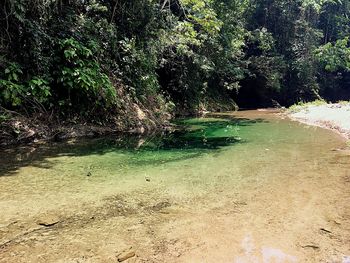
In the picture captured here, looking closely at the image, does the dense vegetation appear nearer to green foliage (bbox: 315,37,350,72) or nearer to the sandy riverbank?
green foliage (bbox: 315,37,350,72)

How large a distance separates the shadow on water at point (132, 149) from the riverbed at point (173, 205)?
0.15ft

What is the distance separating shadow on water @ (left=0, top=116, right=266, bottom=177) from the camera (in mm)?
7691

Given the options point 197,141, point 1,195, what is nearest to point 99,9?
point 197,141

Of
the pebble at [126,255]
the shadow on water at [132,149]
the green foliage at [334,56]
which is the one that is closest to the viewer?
the pebble at [126,255]

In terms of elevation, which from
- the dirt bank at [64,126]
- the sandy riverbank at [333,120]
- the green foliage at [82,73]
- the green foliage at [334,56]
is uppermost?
the green foliage at [334,56]

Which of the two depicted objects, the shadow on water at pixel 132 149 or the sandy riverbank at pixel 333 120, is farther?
the sandy riverbank at pixel 333 120

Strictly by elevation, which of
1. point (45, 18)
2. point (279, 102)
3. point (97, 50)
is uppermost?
point (45, 18)

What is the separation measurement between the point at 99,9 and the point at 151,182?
9.30 metres

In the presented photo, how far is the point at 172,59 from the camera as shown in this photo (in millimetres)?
19906

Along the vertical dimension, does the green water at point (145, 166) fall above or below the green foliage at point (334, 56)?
below

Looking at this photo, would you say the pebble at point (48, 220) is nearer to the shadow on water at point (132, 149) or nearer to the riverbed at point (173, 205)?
the riverbed at point (173, 205)

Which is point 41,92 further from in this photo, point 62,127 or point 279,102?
point 279,102

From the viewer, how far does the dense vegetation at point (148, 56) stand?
1037cm

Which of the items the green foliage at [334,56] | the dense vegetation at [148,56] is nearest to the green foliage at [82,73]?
the dense vegetation at [148,56]
